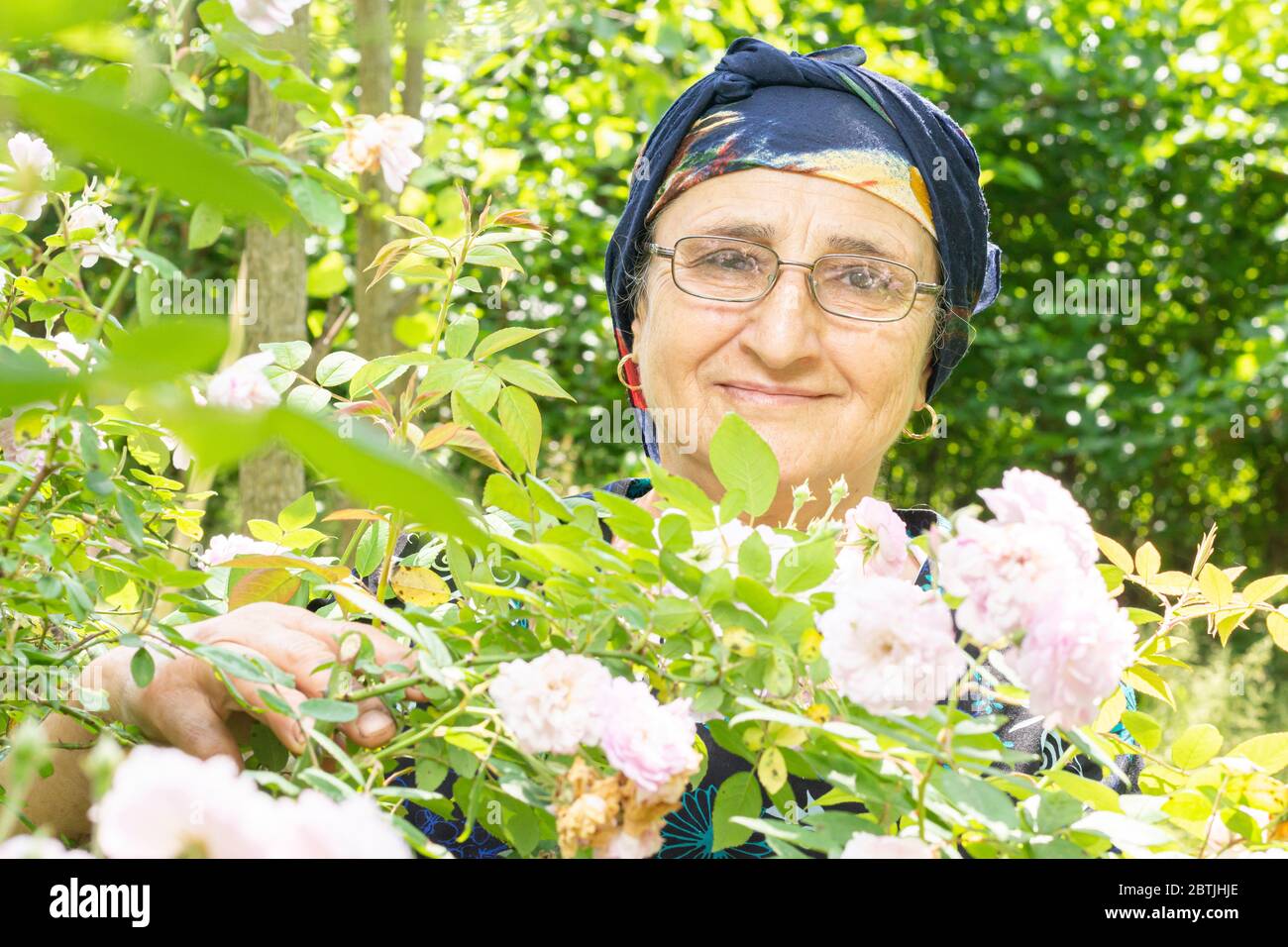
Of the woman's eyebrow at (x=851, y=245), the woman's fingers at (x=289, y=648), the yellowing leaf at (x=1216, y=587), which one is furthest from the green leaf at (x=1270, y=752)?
the woman's eyebrow at (x=851, y=245)

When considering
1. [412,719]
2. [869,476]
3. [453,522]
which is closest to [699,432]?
[869,476]

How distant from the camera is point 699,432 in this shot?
1876mm

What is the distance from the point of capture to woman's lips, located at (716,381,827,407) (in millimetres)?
1840

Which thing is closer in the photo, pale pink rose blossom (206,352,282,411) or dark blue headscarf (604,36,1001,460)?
pale pink rose blossom (206,352,282,411)

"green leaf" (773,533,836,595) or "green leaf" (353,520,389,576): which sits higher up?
"green leaf" (773,533,836,595)

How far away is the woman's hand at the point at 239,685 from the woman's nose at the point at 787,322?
102cm

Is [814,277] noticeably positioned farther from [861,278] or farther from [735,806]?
[735,806]

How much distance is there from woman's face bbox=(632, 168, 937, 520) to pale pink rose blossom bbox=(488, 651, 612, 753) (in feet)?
3.67

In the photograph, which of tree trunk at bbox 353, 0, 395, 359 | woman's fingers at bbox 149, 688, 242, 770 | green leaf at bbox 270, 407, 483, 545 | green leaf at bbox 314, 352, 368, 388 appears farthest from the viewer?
tree trunk at bbox 353, 0, 395, 359

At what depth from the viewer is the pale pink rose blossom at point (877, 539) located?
940 mm

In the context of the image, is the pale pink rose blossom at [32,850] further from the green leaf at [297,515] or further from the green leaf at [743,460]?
the green leaf at [297,515]

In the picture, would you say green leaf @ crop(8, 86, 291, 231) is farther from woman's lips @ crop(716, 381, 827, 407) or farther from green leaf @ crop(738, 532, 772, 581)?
woman's lips @ crop(716, 381, 827, 407)

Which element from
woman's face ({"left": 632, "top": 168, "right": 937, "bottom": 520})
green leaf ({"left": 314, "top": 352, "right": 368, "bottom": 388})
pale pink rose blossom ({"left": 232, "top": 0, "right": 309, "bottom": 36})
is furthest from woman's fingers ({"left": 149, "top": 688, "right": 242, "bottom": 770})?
woman's face ({"left": 632, "top": 168, "right": 937, "bottom": 520})
